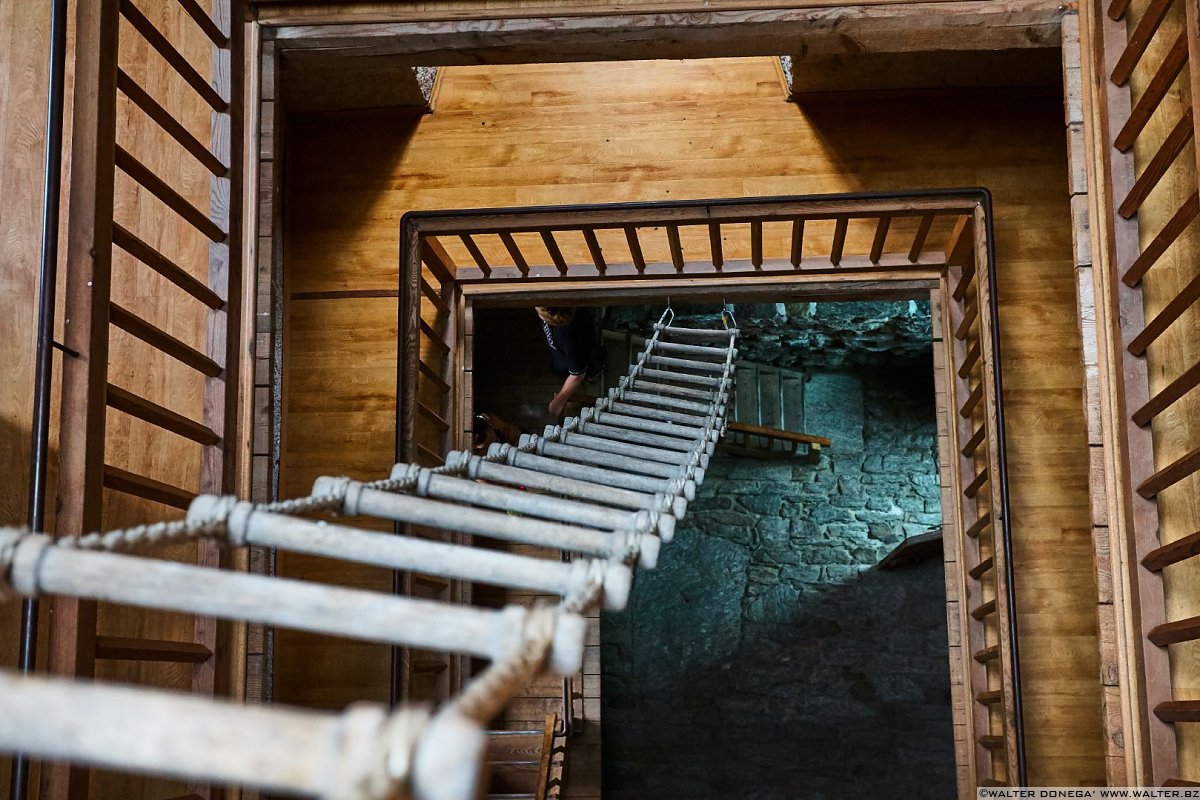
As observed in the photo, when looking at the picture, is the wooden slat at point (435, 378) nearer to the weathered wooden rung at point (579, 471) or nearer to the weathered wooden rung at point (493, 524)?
the weathered wooden rung at point (579, 471)

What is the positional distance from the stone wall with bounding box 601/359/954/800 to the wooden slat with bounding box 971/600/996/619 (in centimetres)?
430

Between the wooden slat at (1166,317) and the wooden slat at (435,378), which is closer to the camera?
the wooden slat at (1166,317)

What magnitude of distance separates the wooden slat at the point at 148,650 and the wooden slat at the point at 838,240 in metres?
2.47

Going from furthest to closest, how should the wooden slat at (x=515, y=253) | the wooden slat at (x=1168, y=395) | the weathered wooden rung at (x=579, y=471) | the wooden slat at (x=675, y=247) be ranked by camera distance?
the wooden slat at (x=515, y=253)
the wooden slat at (x=675, y=247)
the weathered wooden rung at (x=579, y=471)
the wooden slat at (x=1168, y=395)

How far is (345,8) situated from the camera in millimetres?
3395

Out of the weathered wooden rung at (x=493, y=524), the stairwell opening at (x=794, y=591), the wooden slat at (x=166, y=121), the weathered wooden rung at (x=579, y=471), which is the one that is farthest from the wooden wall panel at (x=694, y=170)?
the stairwell opening at (x=794, y=591)

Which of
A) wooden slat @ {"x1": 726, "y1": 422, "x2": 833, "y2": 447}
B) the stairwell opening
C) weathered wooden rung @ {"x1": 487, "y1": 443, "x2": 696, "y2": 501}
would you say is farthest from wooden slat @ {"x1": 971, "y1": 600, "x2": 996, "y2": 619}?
wooden slat @ {"x1": 726, "y1": 422, "x2": 833, "y2": 447}

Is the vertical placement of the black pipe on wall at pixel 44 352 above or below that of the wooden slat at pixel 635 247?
below

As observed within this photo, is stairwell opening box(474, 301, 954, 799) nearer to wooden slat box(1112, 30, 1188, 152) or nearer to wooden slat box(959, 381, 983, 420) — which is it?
wooden slat box(959, 381, 983, 420)

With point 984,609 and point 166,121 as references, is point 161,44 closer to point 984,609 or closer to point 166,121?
point 166,121

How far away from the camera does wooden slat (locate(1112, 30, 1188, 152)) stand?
2.58 m

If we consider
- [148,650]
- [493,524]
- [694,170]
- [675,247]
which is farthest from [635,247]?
[493,524]

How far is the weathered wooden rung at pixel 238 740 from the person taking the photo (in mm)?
753

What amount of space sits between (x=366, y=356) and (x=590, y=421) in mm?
1788
